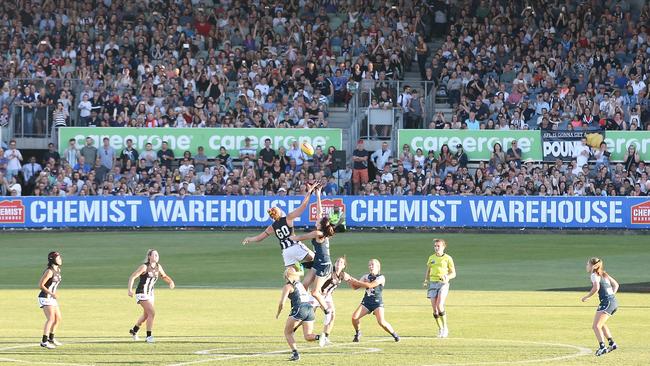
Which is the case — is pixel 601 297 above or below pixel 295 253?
below

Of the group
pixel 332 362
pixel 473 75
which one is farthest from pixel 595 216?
pixel 332 362

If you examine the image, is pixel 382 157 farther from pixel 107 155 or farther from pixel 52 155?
pixel 52 155

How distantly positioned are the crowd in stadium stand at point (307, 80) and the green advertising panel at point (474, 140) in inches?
17.0

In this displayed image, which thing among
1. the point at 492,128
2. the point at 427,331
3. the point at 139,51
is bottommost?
the point at 427,331

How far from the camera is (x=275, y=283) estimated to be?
33.2 metres

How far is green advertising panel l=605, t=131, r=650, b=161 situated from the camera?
155 ft

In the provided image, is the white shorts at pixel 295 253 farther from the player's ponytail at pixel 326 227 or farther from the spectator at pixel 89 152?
the spectator at pixel 89 152

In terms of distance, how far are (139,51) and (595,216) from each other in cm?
1905

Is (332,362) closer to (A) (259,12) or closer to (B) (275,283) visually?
(B) (275,283)

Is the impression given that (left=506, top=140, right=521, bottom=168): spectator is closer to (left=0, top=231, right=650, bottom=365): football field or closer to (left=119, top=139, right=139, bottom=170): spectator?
A: (left=0, top=231, right=650, bottom=365): football field

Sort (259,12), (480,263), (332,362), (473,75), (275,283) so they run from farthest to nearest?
(259,12), (473,75), (480,263), (275,283), (332,362)

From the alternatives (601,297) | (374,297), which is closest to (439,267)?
(374,297)

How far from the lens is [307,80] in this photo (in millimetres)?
50406

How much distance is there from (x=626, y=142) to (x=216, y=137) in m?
15.0
